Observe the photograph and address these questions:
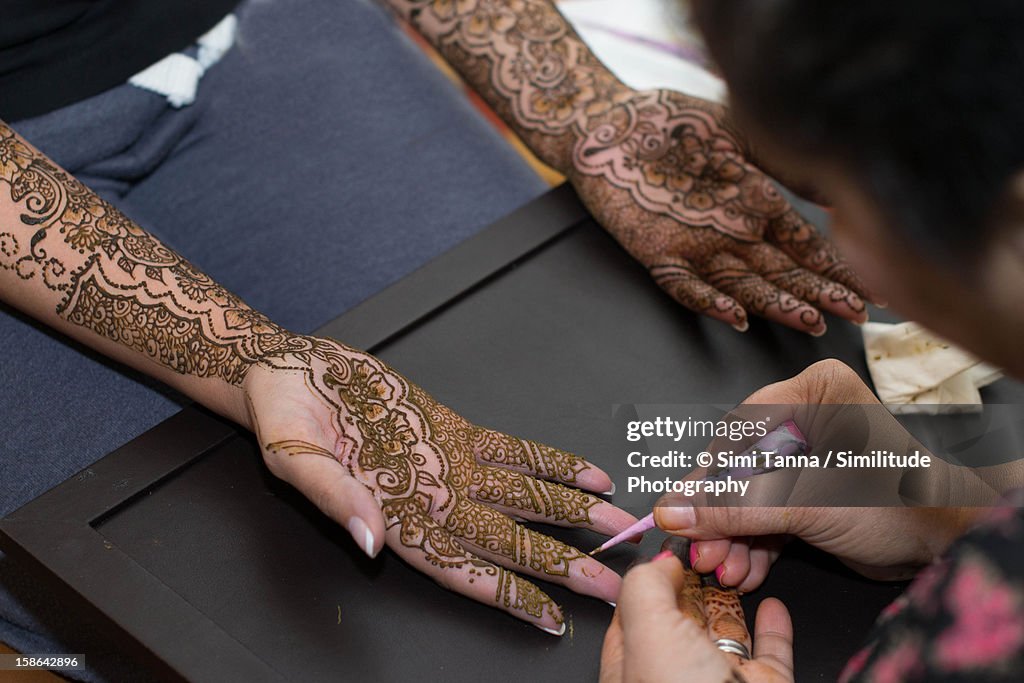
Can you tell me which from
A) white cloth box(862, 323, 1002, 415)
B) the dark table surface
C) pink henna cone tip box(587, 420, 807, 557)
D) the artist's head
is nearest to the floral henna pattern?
the dark table surface

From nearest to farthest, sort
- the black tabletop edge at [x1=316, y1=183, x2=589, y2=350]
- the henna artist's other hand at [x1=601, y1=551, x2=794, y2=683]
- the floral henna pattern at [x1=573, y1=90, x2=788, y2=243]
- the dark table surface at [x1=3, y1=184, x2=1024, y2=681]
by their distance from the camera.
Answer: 1. the henna artist's other hand at [x1=601, y1=551, x2=794, y2=683]
2. the dark table surface at [x1=3, y1=184, x2=1024, y2=681]
3. the black tabletop edge at [x1=316, y1=183, x2=589, y2=350]
4. the floral henna pattern at [x1=573, y1=90, x2=788, y2=243]

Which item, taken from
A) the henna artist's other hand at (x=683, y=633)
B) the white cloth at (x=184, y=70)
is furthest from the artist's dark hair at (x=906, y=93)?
the white cloth at (x=184, y=70)

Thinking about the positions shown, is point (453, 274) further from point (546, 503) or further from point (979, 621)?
point (979, 621)

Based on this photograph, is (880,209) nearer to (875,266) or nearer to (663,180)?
(875,266)

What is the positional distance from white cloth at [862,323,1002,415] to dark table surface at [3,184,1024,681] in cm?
4

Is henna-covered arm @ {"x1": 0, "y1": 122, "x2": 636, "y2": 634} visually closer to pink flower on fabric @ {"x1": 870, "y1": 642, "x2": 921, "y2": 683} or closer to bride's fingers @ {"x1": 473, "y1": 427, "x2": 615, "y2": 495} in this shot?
bride's fingers @ {"x1": 473, "y1": 427, "x2": 615, "y2": 495}

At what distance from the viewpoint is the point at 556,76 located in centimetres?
122

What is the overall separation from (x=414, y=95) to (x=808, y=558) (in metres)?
0.77

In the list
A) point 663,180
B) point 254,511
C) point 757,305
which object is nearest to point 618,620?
point 254,511

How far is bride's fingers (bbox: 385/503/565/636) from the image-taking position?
28.4 inches

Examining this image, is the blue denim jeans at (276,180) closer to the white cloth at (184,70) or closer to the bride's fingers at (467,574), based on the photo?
the white cloth at (184,70)

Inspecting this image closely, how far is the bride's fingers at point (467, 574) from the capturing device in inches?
28.4

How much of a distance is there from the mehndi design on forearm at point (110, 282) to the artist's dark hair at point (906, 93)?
1.86 feet

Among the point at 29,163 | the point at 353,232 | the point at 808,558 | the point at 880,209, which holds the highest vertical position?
the point at 880,209
